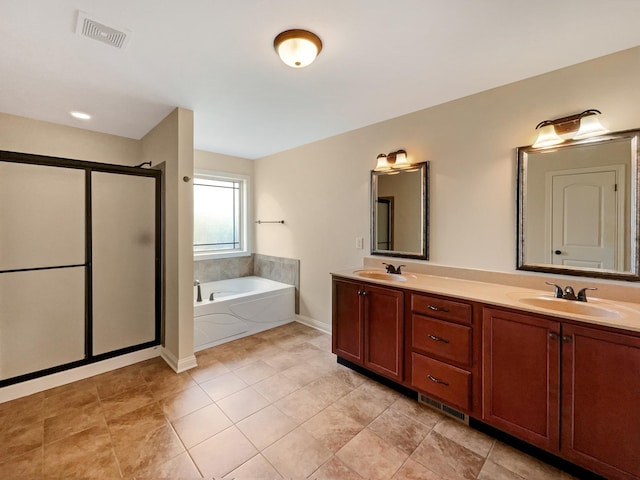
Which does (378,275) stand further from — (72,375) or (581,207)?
(72,375)

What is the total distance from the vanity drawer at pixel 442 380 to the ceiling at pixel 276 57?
2.08 m

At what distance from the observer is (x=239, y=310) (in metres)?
3.39

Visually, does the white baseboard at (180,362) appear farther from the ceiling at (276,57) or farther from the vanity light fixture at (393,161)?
the vanity light fixture at (393,161)

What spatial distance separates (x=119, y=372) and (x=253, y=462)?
180 centimetres

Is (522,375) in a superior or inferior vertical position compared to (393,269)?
inferior

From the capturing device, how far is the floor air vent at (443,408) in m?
1.94

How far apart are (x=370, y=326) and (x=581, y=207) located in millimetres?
1714

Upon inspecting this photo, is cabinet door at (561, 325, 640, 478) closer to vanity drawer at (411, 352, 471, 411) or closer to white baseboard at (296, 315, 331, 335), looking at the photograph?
vanity drawer at (411, 352, 471, 411)

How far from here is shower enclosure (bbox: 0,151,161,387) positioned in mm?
2174

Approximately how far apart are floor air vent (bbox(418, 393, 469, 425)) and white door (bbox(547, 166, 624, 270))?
1255 millimetres

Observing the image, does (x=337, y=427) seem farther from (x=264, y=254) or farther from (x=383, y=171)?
(x=264, y=254)

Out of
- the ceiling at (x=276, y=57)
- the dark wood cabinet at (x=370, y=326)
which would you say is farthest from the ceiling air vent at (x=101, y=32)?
the dark wood cabinet at (x=370, y=326)

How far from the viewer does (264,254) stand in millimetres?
4484

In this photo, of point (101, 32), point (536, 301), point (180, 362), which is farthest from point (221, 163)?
point (536, 301)
